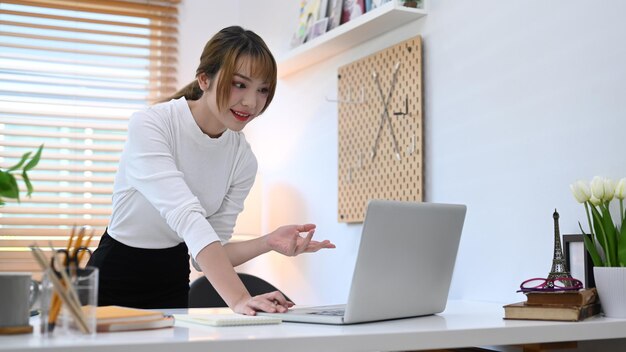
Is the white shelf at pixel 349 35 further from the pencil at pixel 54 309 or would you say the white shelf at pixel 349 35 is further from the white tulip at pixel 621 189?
the pencil at pixel 54 309

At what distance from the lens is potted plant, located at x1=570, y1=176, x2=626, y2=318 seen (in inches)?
65.3

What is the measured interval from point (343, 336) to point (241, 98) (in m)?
0.80

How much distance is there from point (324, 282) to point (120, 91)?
5.08ft

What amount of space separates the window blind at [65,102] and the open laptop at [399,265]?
2590 millimetres

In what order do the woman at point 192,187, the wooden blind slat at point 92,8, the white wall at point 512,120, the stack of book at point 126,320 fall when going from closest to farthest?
1. the stack of book at point 126,320
2. the woman at point 192,187
3. the white wall at point 512,120
4. the wooden blind slat at point 92,8

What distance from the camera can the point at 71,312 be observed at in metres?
1.10

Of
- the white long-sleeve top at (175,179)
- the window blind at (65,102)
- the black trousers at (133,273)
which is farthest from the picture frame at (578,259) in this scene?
the window blind at (65,102)

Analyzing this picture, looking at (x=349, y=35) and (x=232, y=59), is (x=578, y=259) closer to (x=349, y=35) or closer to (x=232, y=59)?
(x=232, y=59)

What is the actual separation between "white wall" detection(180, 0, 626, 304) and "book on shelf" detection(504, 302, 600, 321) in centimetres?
48

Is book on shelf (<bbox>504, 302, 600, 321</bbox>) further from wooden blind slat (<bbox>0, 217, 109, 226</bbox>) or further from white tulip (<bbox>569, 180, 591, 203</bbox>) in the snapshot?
wooden blind slat (<bbox>0, 217, 109, 226</bbox>)

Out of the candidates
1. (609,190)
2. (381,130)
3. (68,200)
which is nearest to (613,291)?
(609,190)

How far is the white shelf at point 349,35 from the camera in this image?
2.67 m

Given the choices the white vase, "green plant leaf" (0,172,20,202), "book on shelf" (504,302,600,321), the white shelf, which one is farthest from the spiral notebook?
the white shelf

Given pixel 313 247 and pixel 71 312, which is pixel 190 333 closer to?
pixel 71 312
